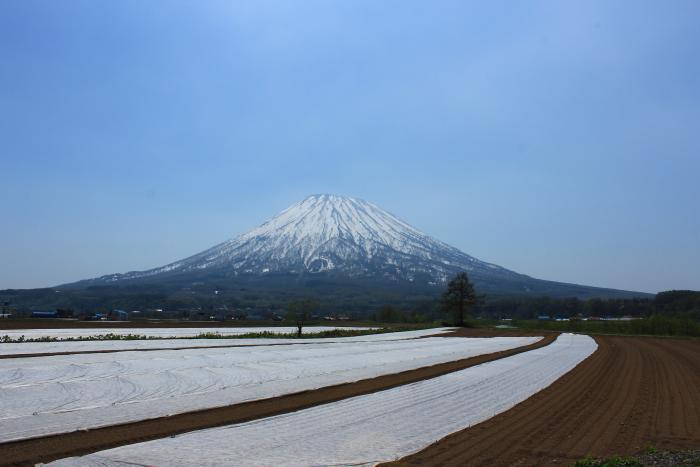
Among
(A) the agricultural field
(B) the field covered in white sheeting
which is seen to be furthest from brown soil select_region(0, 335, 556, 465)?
(B) the field covered in white sheeting

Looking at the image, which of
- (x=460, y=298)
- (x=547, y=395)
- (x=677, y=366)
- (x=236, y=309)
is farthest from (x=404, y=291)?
A: (x=547, y=395)

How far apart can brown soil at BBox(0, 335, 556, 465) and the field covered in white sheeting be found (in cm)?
44

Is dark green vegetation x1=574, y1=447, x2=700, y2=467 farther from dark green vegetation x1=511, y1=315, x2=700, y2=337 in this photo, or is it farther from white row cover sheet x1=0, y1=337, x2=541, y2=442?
dark green vegetation x1=511, y1=315, x2=700, y2=337

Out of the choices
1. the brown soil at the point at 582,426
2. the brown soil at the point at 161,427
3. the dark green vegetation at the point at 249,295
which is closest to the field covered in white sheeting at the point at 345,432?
the brown soil at the point at 161,427

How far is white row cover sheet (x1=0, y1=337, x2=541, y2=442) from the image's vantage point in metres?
12.3

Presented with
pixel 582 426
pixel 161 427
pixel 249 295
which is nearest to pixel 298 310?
pixel 582 426

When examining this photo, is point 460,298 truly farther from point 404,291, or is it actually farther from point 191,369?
point 404,291

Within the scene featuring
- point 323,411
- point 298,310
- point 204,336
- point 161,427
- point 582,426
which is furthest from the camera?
point 298,310

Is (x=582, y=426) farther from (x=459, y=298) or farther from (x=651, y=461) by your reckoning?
(x=459, y=298)

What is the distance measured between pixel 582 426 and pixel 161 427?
8852 mm

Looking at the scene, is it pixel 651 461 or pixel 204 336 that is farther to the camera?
pixel 204 336

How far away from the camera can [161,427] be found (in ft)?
37.3

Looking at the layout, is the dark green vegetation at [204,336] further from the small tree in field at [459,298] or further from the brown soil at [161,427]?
the small tree in field at [459,298]

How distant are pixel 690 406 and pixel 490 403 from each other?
5535 mm
